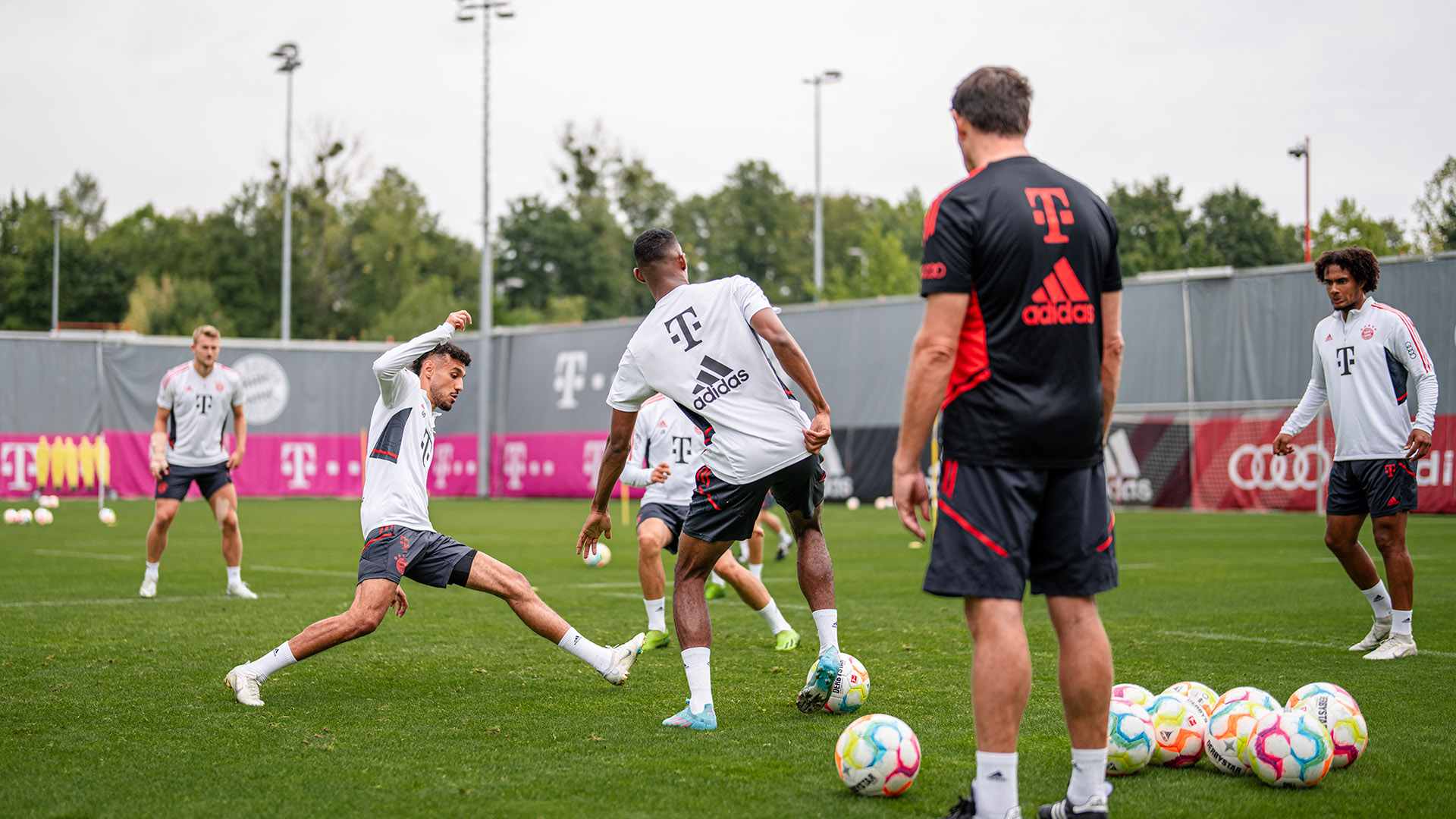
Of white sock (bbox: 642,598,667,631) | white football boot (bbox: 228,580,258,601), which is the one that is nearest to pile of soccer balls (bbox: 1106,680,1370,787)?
white sock (bbox: 642,598,667,631)

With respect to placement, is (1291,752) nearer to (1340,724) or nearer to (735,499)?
(1340,724)

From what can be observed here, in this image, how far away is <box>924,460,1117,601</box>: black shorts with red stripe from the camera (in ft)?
11.4

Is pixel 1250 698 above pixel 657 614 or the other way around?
above

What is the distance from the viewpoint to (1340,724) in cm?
442

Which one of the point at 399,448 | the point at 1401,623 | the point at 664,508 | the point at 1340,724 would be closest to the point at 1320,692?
the point at 1340,724

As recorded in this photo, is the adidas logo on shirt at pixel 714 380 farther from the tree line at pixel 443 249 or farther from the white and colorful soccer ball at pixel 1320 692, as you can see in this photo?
the tree line at pixel 443 249

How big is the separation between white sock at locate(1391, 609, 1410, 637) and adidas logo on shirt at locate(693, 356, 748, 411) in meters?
4.17

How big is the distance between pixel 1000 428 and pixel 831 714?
2.39 m

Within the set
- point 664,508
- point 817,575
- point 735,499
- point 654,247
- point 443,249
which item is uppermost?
point 443,249

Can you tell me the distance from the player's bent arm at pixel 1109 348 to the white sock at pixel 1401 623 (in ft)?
13.8

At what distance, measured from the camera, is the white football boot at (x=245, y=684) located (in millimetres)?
5668

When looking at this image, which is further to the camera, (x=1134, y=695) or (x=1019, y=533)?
(x=1134, y=695)

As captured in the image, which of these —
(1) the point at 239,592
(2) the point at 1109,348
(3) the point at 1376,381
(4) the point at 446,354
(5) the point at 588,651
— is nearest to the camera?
(2) the point at 1109,348

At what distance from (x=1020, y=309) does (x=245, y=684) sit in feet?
13.2
